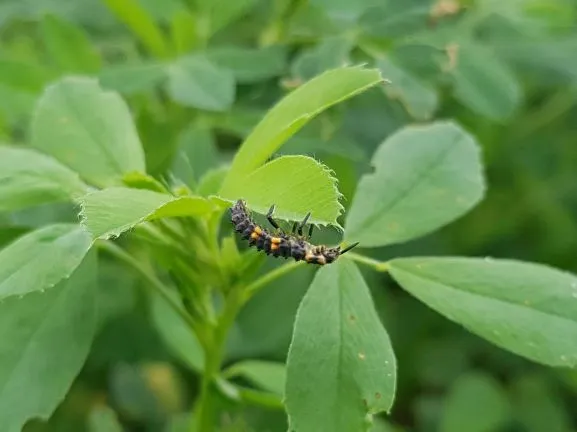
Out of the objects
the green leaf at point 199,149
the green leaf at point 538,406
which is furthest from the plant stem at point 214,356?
the green leaf at point 538,406

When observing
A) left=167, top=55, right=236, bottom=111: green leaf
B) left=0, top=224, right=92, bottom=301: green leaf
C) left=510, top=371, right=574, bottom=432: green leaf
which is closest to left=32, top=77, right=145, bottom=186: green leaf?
left=0, top=224, right=92, bottom=301: green leaf

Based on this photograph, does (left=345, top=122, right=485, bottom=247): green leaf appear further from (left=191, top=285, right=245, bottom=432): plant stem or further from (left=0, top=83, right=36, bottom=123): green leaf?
(left=0, top=83, right=36, bottom=123): green leaf

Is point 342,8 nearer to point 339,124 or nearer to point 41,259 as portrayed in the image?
point 339,124

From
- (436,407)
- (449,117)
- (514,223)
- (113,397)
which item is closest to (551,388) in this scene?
(436,407)

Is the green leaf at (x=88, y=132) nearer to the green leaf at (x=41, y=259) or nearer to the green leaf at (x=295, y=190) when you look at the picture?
the green leaf at (x=41, y=259)

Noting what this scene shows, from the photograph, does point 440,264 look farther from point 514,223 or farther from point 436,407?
point 514,223

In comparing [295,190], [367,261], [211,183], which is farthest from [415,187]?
[295,190]
